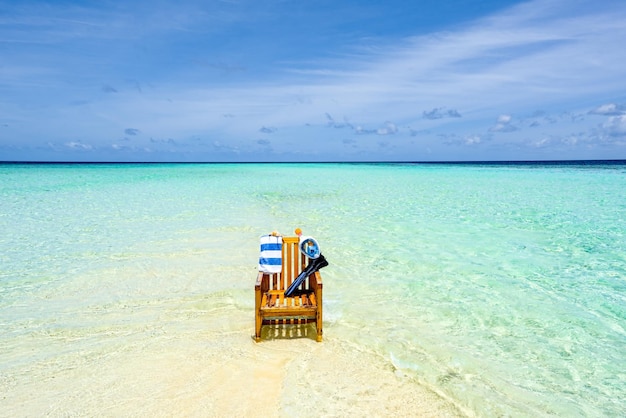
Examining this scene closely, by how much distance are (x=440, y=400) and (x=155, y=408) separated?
8.80 feet

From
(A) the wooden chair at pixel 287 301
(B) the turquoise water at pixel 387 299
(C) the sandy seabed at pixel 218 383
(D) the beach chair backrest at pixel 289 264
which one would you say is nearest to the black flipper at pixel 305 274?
(A) the wooden chair at pixel 287 301

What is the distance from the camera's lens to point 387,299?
642cm

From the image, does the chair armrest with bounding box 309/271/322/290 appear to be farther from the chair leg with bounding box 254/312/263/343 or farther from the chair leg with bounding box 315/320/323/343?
the chair leg with bounding box 254/312/263/343

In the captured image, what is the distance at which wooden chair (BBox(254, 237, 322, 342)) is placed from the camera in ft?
15.5


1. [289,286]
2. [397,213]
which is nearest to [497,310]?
[289,286]

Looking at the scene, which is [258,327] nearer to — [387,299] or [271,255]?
[271,255]

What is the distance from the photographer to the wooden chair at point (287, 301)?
15.5 feet

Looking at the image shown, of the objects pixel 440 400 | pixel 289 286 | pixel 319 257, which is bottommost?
pixel 440 400

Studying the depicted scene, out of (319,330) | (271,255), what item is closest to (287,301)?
(319,330)

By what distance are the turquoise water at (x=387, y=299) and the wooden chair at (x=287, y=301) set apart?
413 mm

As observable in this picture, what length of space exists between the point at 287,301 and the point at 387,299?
2.05 meters

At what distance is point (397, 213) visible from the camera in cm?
1517

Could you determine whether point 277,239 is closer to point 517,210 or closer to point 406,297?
point 406,297

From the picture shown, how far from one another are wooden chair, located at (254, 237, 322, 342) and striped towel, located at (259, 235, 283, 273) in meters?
0.11
